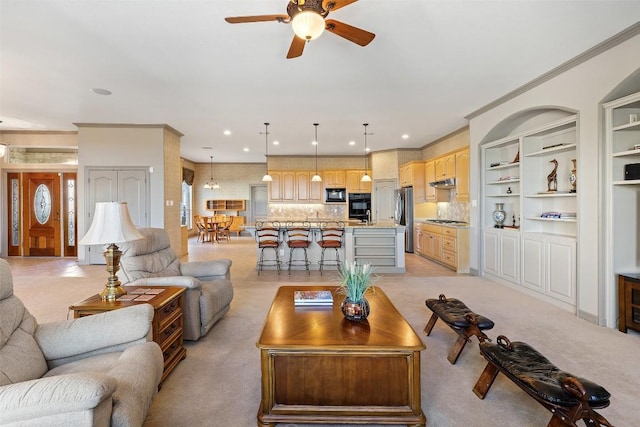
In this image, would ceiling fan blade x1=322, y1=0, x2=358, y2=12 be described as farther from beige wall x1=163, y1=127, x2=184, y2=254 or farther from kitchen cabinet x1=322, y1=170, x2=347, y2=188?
kitchen cabinet x1=322, y1=170, x2=347, y2=188

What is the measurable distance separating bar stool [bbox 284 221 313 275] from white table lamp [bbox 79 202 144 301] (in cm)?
358

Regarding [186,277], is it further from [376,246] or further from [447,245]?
[447,245]

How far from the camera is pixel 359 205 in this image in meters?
9.71

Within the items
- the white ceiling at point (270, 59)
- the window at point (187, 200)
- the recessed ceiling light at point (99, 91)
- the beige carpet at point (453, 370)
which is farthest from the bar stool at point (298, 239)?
the window at point (187, 200)

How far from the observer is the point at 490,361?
2.06 metres

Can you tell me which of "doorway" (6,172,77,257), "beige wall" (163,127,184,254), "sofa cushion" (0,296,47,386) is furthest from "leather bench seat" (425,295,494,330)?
"doorway" (6,172,77,257)

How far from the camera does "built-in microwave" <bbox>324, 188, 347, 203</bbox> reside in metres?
9.84

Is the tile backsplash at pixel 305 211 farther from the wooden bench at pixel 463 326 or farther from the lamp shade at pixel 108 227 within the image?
the lamp shade at pixel 108 227

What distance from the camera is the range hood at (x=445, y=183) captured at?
6688mm

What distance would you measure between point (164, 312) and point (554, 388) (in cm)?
242

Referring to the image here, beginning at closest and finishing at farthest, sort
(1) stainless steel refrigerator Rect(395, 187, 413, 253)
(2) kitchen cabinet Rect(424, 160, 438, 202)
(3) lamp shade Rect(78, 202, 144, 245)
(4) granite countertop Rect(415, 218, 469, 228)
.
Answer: (3) lamp shade Rect(78, 202, 144, 245)
(4) granite countertop Rect(415, 218, 469, 228)
(2) kitchen cabinet Rect(424, 160, 438, 202)
(1) stainless steel refrigerator Rect(395, 187, 413, 253)

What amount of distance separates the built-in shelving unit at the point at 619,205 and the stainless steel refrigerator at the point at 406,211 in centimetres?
491

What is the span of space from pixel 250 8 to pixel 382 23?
118cm

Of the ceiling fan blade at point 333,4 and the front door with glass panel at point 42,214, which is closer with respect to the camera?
the ceiling fan blade at point 333,4
